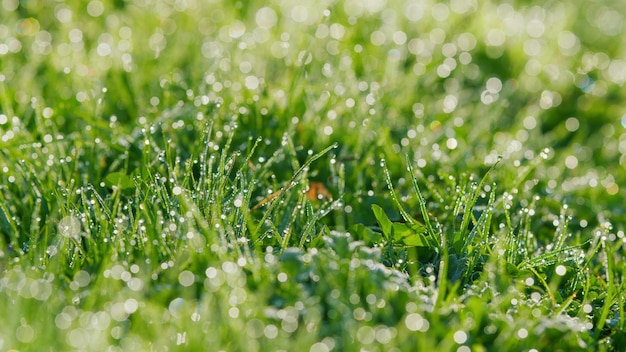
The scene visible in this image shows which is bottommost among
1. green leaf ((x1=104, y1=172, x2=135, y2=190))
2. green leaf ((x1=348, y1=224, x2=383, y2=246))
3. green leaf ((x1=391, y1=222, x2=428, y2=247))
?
green leaf ((x1=104, y1=172, x2=135, y2=190))

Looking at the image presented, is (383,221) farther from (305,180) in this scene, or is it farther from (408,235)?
(305,180)

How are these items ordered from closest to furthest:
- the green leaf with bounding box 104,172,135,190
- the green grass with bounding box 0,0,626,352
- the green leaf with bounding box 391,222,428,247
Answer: the green grass with bounding box 0,0,626,352, the green leaf with bounding box 391,222,428,247, the green leaf with bounding box 104,172,135,190

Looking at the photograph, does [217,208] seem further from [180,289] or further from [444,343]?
[444,343]

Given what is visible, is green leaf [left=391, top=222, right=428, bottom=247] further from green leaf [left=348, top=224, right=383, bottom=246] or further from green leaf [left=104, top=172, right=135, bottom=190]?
→ green leaf [left=104, top=172, right=135, bottom=190]

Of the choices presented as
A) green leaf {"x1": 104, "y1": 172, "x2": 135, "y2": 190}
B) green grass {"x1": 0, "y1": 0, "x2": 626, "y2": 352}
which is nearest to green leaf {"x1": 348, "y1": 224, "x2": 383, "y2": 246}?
green grass {"x1": 0, "y1": 0, "x2": 626, "y2": 352}

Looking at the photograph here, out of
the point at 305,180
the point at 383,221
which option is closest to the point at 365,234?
the point at 383,221

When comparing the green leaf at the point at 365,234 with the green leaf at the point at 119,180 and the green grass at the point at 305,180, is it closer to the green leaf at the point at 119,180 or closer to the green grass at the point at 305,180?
the green grass at the point at 305,180

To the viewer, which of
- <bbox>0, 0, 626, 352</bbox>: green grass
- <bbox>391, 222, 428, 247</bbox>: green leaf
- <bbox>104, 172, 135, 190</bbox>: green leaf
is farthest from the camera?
<bbox>104, 172, 135, 190</bbox>: green leaf

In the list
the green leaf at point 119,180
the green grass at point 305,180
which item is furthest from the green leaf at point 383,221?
the green leaf at point 119,180

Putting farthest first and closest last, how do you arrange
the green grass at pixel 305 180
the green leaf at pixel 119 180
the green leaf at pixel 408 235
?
the green leaf at pixel 119 180
the green leaf at pixel 408 235
the green grass at pixel 305 180
